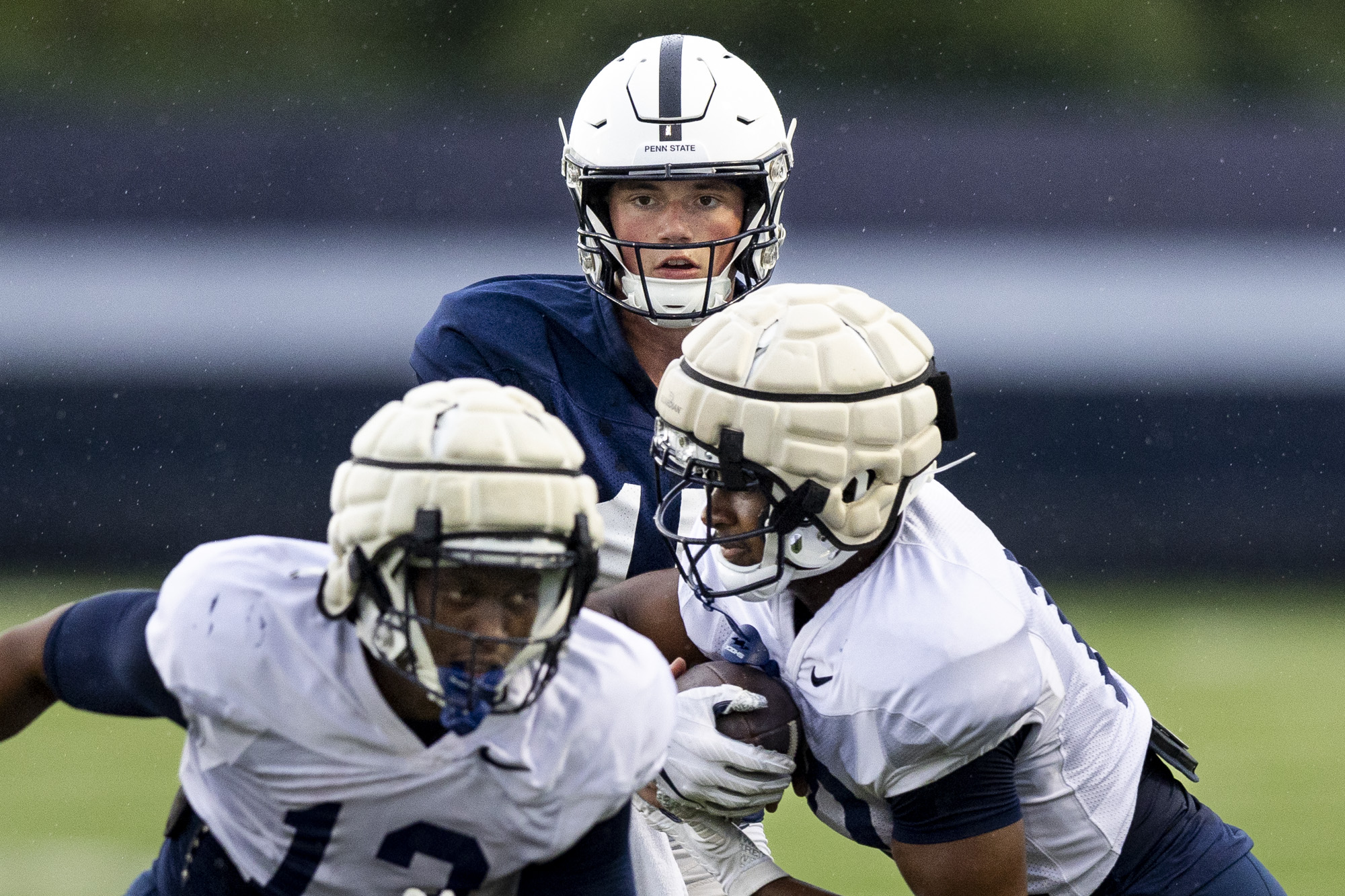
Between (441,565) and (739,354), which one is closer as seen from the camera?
(441,565)

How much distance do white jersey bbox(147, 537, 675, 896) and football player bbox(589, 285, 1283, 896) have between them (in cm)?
27

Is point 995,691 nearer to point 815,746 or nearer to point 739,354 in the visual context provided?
point 815,746

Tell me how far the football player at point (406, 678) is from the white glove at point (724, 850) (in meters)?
0.40

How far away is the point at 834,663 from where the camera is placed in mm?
2072

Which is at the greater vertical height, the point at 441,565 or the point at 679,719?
the point at 441,565

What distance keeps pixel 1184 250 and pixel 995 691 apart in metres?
6.06

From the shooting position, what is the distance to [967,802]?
2018 millimetres

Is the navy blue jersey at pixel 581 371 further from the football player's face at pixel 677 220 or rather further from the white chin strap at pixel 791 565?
the white chin strap at pixel 791 565

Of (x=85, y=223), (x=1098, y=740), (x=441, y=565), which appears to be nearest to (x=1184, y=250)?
(x=85, y=223)

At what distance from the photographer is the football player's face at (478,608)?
1756 mm

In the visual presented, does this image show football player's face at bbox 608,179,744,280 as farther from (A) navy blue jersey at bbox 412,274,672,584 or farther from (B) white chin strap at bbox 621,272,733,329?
(A) navy blue jersey at bbox 412,274,672,584

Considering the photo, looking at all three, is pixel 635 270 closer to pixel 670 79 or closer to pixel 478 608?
pixel 670 79

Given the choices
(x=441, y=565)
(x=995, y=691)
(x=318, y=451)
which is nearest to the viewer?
(x=441, y=565)

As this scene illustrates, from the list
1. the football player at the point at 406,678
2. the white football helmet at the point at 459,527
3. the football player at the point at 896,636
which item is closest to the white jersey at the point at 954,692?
the football player at the point at 896,636
